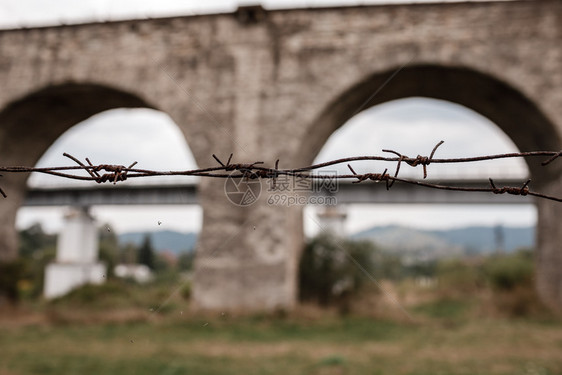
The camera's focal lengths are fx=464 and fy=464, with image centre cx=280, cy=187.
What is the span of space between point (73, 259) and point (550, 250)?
18.6 m

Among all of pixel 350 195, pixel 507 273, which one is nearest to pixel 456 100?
pixel 507 273

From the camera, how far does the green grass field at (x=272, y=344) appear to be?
16.8 feet

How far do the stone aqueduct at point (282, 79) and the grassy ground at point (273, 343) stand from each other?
0.95 meters

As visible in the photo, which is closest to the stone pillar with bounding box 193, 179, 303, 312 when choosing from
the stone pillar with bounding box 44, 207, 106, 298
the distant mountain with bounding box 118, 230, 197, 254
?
the distant mountain with bounding box 118, 230, 197, 254

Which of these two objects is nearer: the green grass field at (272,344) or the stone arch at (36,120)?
the green grass field at (272,344)

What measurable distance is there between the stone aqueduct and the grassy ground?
95cm

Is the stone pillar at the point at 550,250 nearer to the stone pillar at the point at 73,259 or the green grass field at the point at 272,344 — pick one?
the green grass field at the point at 272,344

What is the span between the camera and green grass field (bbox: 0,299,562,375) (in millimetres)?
5113

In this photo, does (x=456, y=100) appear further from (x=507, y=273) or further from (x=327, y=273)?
(x=507, y=273)

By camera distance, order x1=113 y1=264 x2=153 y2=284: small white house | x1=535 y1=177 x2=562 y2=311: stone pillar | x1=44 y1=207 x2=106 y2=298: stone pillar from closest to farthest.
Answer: x1=535 y1=177 x2=562 y2=311: stone pillar
x1=113 y1=264 x2=153 y2=284: small white house
x1=44 y1=207 x2=106 y2=298: stone pillar

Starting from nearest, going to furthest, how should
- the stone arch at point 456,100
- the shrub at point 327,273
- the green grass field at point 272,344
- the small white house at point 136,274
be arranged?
1. the green grass field at point 272,344
2. the stone arch at point 456,100
3. the shrub at point 327,273
4. the small white house at point 136,274

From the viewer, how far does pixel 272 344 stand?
638cm

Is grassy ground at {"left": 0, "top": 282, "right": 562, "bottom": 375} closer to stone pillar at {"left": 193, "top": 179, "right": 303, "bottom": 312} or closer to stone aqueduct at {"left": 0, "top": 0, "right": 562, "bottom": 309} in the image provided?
stone pillar at {"left": 193, "top": 179, "right": 303, "bottom": 312}

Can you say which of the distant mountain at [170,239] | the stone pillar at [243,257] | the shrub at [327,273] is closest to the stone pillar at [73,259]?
the shrub at [327,273]
